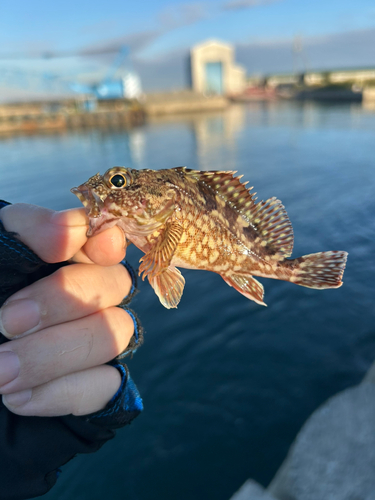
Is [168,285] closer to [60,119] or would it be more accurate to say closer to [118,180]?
[118,180]

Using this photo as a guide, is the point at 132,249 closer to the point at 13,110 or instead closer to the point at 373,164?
the point at 373,164

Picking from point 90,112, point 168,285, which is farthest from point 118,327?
point 90,112

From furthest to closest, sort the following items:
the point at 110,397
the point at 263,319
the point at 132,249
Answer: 1. the point at 132,249
2. the point at 263,319
3. the point at 110,397

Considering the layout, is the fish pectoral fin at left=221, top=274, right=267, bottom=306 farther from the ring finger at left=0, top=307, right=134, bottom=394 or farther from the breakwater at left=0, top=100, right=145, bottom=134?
the breakwater at left=0, top=100, right=145, bottom=134

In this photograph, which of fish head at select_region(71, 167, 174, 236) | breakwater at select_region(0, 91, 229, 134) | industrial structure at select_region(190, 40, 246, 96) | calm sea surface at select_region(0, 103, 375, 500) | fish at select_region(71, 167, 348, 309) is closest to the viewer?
fish head at select_region(71, 167, 174, 236)

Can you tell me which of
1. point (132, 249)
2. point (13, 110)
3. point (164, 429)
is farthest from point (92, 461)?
point (13, 110)

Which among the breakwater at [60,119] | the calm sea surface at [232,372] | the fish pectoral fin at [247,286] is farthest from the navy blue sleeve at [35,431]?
the breakwater at [60,119]

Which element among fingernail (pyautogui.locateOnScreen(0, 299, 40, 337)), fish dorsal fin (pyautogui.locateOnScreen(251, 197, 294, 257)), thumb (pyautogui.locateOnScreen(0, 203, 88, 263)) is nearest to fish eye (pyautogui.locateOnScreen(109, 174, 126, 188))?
thumb (pyautogui.locateOnScreen(0, 203, 88, 263))
